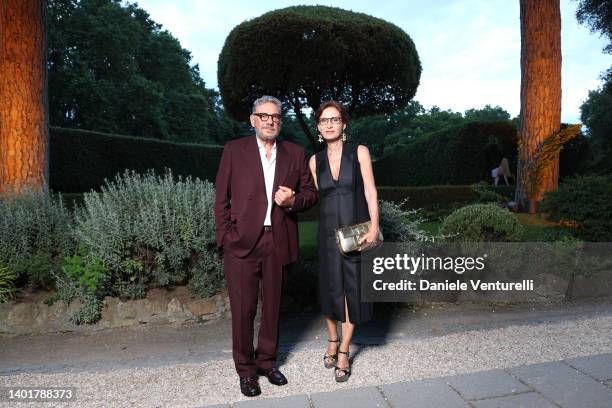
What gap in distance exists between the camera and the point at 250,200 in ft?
9.77

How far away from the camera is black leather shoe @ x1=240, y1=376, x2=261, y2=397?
2.95m

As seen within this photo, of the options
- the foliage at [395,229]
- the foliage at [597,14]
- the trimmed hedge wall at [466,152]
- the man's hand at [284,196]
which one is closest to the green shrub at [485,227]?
the foliage at [395,229]

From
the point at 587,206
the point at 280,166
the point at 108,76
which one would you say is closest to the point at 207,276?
the point at 280,166

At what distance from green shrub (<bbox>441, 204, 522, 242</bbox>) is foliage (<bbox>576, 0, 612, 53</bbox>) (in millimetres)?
17202

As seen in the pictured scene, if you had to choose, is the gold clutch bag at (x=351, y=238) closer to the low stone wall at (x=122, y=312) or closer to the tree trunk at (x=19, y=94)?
the low stone wall at (x=122, y=312)

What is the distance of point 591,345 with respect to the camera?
3.73 metres

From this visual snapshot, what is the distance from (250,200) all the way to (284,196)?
300 millimetres

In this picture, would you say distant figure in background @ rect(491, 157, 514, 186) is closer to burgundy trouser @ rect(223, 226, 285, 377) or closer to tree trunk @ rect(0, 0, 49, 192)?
tree trunk @ rect(0, 0, 49, 192)

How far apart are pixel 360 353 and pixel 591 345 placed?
1.85 m

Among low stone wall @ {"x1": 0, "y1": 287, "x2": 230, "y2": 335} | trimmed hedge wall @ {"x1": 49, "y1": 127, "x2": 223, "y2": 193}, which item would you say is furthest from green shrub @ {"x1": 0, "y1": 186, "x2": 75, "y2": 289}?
trimmed hedge wall @ {"x1": 49, "y1": 127, "x2": 223, "y2": 193}

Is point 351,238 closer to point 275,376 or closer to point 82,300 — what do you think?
point 275,376

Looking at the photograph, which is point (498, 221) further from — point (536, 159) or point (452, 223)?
point (536, 159)

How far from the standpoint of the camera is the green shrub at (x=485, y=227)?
5.44 m

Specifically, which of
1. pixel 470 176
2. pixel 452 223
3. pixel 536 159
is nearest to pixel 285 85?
pixel 470 176
